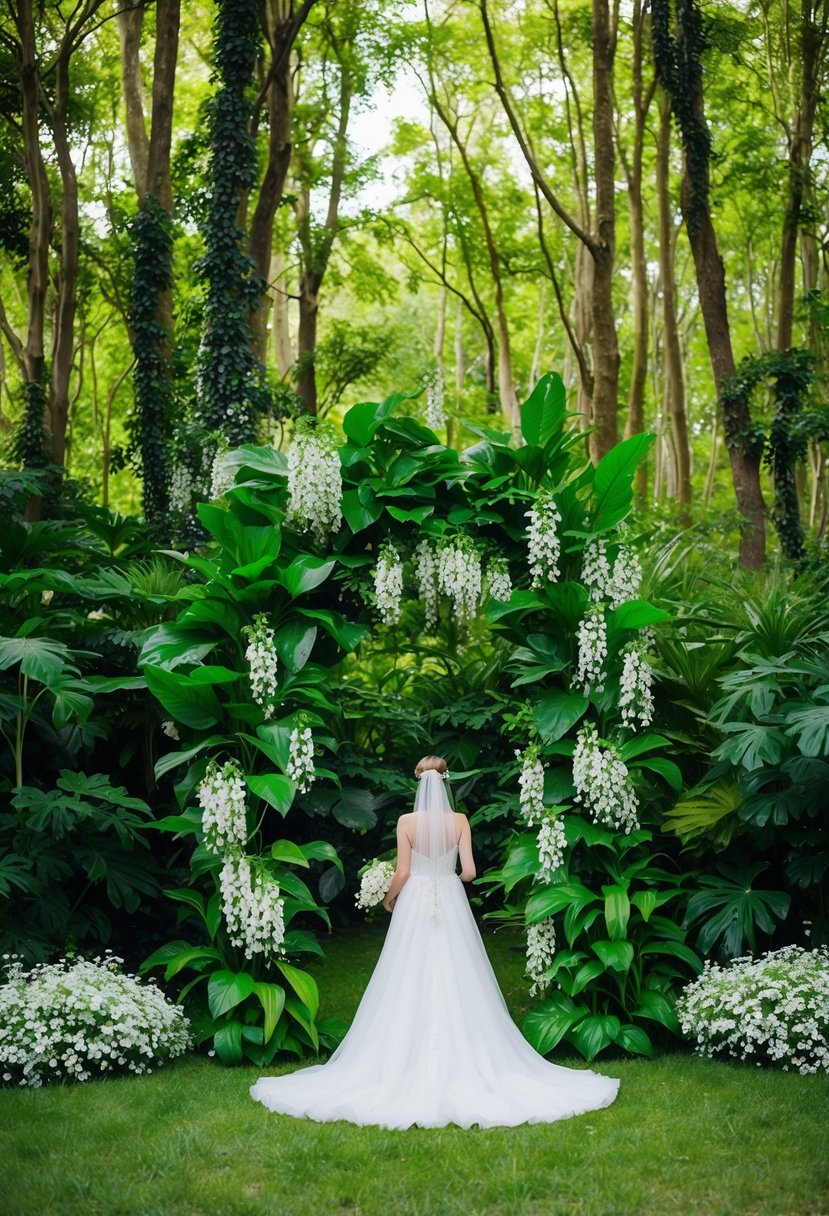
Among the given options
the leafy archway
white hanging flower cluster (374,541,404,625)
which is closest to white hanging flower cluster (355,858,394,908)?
the leafy archway

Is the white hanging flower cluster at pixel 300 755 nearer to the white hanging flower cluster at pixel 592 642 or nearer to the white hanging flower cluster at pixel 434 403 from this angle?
the white hanging flower cluster at pixel 592 642

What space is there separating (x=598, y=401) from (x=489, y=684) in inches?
239

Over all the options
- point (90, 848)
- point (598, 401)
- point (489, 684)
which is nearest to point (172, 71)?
point (598, 401)

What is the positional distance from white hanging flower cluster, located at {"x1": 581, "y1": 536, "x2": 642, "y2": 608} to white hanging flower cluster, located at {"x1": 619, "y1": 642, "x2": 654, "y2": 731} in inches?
14.7

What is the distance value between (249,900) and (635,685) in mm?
2197

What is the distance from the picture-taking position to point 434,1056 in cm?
548

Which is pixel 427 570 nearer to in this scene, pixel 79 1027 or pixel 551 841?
pixel 551 841

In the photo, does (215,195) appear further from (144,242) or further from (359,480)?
(359,480)

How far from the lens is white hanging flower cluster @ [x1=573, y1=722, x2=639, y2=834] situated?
6176 mm

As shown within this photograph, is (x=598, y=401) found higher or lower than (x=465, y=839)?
higher

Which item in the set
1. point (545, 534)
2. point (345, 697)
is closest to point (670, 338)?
point (345, 697)

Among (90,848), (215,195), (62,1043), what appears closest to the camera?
(62,1043)

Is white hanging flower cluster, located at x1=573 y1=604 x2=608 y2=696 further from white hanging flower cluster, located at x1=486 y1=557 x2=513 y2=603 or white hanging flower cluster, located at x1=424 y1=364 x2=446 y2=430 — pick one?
white hanging flower cluster, located at x1=424 y1=364 x2=446 y2=430

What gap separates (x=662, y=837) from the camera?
703 centimetres
